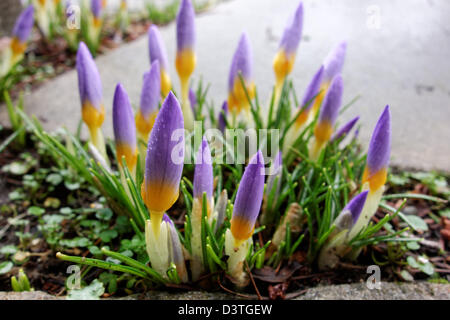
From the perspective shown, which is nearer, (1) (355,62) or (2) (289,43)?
(2) (289,43)

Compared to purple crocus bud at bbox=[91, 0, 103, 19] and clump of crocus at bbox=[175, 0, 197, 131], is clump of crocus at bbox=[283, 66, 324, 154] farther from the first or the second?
purple crocus bud at bbox=[91, 0, 103, 19]

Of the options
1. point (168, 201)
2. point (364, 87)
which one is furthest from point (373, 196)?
point (364, 87)

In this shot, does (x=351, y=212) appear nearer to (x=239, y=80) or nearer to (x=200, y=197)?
(x=200, y=197)

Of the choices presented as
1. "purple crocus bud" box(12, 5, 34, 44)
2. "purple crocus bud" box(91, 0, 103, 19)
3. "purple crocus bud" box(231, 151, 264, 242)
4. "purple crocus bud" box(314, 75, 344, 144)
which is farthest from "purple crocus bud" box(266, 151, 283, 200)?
"purple crocus bud" box(91, 0, 103, 19)

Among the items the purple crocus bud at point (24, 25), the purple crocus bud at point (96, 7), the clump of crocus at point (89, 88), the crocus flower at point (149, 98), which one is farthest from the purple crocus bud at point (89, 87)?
the purple crocus bud at point (96, 7)

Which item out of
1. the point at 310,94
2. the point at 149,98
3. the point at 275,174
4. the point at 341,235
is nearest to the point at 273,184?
the point at 275,174

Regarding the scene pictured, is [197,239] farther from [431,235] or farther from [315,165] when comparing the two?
[431,235]

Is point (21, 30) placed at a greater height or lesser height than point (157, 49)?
greater

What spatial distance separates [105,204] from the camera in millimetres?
1436

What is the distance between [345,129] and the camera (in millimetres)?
1377

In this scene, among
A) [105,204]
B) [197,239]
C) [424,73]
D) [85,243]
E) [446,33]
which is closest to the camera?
[197,239]

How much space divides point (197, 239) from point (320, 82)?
0.66 m

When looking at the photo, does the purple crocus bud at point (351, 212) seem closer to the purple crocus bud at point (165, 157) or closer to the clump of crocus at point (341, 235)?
the clump of crocus at point (341, 235)

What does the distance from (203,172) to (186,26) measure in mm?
626
